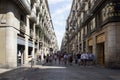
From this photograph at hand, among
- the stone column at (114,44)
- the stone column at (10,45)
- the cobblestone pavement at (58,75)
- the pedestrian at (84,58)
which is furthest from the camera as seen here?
the pedestrian at (84,58)

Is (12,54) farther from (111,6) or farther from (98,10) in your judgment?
(98,10)

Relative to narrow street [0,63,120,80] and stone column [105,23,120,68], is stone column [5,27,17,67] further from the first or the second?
stone column [105,23,120,68]

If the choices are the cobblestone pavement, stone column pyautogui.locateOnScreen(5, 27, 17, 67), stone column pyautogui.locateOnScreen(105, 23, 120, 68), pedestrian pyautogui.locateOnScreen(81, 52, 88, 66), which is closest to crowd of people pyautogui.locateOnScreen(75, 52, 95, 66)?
pedestrian pyautogui.locateOnScreen(81, 52, 88, 66)

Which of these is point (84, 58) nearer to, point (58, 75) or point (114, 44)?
point (114, 44)

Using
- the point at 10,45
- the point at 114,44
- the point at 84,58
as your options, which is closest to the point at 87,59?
the point at 84,58

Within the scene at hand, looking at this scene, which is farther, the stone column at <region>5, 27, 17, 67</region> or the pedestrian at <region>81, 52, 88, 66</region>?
the pedestrian at <region>81, 52, 88, 66</region>

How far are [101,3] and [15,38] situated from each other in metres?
10.4

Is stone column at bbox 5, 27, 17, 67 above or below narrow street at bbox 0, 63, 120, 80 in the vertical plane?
above

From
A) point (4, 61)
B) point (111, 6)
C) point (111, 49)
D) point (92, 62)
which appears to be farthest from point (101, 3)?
point (4, 61)

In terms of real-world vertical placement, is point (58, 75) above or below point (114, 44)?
below

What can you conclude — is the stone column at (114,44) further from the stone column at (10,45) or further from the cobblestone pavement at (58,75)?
the stone column at (10,45)

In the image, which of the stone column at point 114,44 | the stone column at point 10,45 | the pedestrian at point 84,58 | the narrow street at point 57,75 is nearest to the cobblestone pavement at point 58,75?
the narrow street at point 57,75

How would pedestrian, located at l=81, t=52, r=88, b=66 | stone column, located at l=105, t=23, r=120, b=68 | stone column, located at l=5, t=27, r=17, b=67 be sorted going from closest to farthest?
stone column, located at l=5, t=27, r=17, b=67 → stone column, located at l=105, t=23, r=120, b=68 → pedestrian, located at l=81, t=52, r=88, b=66

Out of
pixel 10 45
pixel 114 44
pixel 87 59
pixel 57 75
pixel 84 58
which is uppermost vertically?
pixel 114 44
